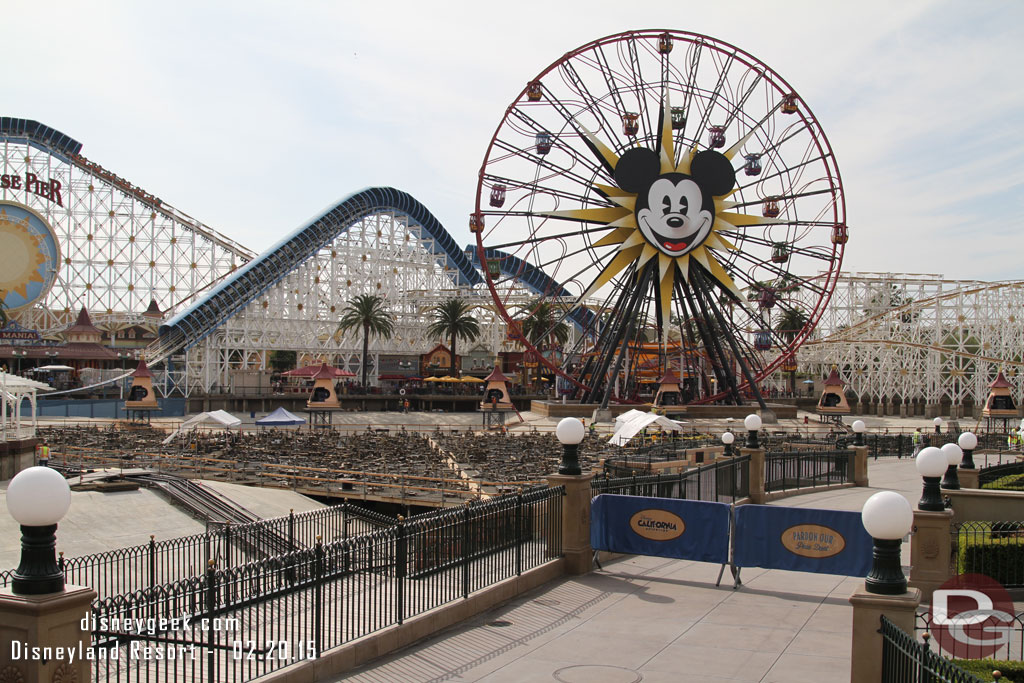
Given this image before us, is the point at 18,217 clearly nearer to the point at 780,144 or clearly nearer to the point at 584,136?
the point at 584,136

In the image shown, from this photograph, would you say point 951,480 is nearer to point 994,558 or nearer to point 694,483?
point 994,558

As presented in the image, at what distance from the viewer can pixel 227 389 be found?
67.7m

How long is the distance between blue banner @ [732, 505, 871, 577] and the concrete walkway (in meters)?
0.52

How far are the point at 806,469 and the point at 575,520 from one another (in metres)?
15.0

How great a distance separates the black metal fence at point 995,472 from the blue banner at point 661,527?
10.5m

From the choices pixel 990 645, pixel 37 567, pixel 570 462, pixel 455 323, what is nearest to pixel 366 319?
pixel 455 323

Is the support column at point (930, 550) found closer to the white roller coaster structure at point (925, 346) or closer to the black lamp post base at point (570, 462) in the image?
the black lamp post base at point (570, 462)

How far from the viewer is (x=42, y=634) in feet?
23.0

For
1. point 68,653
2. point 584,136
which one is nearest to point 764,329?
point 584,136

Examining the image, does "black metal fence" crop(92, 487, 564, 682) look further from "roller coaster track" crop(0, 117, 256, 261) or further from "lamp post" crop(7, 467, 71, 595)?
"roller coaster track" crop(0, 117, 256, 261)

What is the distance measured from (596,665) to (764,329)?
47061 millimetres

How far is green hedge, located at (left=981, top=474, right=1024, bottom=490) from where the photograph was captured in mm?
21844

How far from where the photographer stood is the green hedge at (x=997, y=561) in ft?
46.8

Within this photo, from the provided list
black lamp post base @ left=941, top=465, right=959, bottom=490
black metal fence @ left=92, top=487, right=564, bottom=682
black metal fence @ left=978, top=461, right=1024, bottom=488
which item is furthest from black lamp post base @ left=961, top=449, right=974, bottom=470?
black metal fence @ left=92, top=487, right=564, bottom=682
